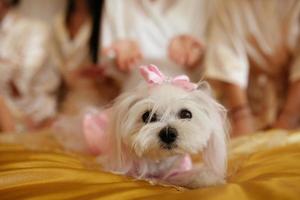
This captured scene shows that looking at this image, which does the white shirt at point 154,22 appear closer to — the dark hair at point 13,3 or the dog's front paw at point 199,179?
the dark hair at point 13,3

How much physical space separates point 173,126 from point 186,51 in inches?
36.8

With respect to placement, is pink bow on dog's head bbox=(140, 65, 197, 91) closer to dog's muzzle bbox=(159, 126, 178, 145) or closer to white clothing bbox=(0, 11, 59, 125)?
dog's muzzle bbox=(159, 126, 178, 145)

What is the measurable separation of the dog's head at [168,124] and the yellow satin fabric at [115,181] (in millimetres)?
60

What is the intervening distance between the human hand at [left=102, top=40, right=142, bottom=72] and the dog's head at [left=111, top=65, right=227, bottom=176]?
80 centimetres

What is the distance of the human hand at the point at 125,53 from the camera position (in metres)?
1.67

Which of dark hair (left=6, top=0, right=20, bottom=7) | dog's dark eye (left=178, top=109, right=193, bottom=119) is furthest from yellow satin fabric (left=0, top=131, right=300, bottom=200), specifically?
dark hair (left=6, top=0, right=20, bottom=7)

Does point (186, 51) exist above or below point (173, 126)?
above

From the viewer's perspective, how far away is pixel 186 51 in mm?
1686

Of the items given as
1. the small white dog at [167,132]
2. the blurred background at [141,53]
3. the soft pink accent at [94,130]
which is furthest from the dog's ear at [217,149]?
the blurred background at [141,53]

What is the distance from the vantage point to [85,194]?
706 mm

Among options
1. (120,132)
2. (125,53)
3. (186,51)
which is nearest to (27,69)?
(125,53)

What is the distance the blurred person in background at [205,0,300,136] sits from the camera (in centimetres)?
150

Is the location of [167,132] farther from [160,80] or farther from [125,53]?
[125,53]

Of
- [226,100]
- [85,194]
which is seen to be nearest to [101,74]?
[226,100]
